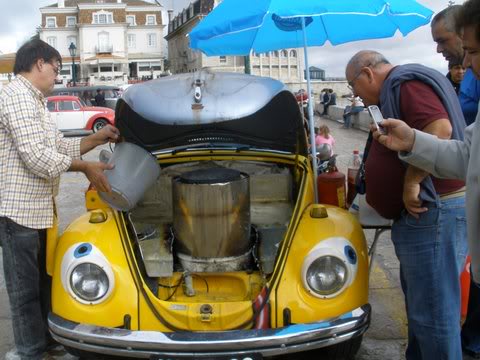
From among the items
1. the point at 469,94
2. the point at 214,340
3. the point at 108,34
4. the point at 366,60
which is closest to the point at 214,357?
the point at 214,340

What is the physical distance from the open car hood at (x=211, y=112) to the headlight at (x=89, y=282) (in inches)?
38.7

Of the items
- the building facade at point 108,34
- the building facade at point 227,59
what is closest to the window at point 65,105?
the building facade at point 227,59

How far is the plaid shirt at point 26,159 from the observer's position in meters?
3.39

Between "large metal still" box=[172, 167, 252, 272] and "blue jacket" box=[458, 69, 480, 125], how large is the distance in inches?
Answer: 63.0

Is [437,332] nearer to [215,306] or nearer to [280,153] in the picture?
[215,306]

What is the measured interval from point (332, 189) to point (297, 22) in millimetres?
2285

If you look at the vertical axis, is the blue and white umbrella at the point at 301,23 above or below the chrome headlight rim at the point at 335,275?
above

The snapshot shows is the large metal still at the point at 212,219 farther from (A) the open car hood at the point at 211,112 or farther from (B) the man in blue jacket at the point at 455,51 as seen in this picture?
(B) the man in blue jacket at the point at 455,51

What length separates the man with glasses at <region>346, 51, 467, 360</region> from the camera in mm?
2828

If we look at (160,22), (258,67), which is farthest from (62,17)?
(258,67)

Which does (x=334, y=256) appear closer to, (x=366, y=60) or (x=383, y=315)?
(x=366, y=60)

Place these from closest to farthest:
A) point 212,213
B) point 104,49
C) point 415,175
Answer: point 415,175, point 212,213, point 104,49

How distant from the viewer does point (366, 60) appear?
307 centimetres

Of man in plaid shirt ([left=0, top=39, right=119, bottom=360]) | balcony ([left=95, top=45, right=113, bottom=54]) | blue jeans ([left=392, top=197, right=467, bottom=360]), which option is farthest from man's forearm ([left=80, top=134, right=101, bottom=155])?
balcony ([left=95, top=45, right=113, bottom=54])
